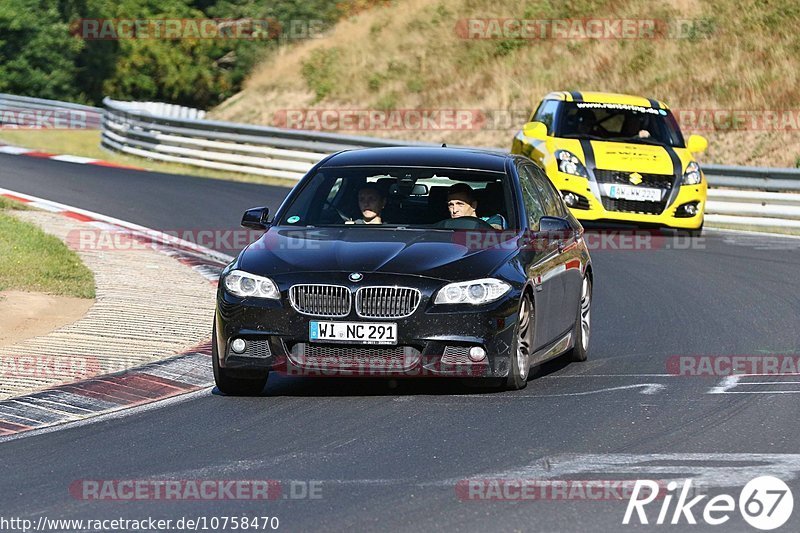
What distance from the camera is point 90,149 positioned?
116 ft

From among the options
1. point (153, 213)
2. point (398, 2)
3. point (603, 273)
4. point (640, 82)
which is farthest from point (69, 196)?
point (398, 2)

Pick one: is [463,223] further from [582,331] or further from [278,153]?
[278,153]

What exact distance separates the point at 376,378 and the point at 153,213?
1156 cm

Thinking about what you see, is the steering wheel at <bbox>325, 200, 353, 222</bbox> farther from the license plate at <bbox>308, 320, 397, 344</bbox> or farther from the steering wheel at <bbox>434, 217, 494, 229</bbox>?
the license plate at <bbox>308, 320, 397, 344</bbox>

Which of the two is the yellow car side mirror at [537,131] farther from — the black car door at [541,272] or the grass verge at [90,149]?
the black car door at [541,272]

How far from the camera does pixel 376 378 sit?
10.1 m

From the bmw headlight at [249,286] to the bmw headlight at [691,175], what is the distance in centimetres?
1144

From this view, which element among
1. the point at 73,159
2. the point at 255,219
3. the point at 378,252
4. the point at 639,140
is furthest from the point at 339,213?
the point at 73,159

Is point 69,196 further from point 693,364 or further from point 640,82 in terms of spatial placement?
point 640,82

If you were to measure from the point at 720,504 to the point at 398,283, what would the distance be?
302cm

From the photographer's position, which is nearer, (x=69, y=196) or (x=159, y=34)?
(x=69, y=196)

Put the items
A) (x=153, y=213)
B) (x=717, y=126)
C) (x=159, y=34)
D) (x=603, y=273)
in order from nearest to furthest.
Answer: (x=603, y=273), (x=153, y=213), (x=717, y=126), (x=159, y=34)

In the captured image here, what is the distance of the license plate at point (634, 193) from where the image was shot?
19594 millimetres

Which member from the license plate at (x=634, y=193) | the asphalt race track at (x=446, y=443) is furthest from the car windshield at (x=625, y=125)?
the asphalt race track at (x=446, y=443)
